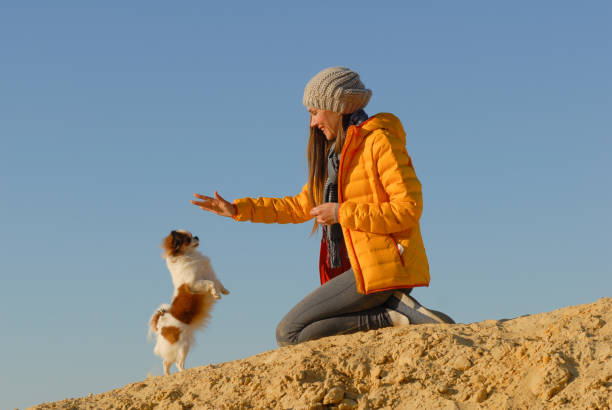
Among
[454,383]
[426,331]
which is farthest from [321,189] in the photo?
[454,383]

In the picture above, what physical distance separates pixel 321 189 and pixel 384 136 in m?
0.80

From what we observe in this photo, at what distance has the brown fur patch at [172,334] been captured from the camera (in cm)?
712

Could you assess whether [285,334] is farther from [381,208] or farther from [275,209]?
[381,208]

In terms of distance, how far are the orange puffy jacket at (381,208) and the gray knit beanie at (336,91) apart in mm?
270

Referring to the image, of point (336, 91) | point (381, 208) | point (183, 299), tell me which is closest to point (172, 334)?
point (183, 299)

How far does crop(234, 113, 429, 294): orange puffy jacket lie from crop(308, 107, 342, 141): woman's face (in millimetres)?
315

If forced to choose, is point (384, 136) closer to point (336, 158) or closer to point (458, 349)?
point (336, 158)

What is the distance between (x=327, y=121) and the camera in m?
5.41

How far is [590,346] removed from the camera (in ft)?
14.2

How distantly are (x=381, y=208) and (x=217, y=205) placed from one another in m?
1.59

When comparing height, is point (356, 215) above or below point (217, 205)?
below

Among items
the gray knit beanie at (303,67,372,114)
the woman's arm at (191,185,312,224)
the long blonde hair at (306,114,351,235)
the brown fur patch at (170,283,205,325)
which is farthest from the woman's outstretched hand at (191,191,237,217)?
the brown fur patch at (170,283,205,325)

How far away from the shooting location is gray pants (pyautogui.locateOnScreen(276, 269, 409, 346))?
516cm

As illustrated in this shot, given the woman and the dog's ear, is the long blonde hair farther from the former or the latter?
the dog's ear
